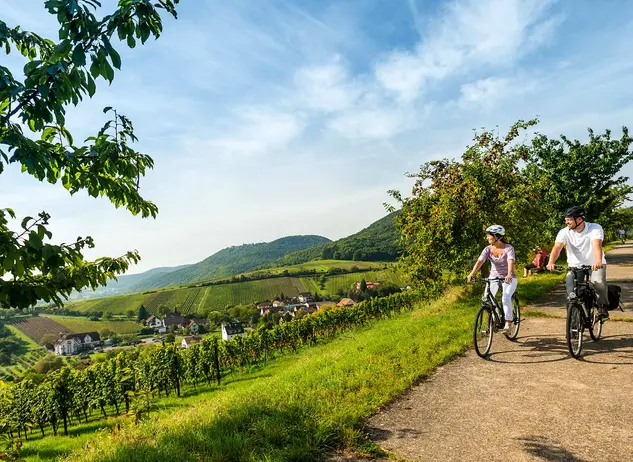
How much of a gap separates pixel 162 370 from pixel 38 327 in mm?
160046

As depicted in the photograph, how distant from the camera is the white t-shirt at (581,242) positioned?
252 inches

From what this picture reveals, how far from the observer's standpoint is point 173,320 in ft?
462

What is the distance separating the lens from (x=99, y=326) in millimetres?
147000

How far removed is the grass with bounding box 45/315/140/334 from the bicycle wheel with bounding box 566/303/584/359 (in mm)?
157851

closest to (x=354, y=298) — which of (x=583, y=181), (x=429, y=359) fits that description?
(x=583, y=181)

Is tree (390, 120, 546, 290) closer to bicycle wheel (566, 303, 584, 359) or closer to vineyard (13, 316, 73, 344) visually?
bicycle wheel (566, 303, 584, 359)

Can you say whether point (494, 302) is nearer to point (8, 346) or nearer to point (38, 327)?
point (8, 346)

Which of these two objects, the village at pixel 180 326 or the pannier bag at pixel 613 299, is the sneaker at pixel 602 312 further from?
the village at pixel 180 326

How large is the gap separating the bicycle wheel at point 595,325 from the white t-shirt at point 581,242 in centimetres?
123

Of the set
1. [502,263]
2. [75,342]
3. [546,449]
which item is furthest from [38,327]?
[546,449]

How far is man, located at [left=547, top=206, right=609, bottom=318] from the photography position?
20.8 feet

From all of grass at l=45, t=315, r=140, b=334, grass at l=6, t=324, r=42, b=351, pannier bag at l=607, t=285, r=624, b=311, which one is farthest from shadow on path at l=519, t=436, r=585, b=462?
grass at l=6, t=324, r=42, b=351

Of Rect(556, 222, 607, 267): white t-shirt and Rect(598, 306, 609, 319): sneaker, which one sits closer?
Rect(556, 222, 607, 267): white t-shirt

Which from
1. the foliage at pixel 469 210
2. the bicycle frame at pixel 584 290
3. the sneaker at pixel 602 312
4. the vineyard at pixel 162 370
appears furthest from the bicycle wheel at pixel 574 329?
the vineyard at pixel 162 370
